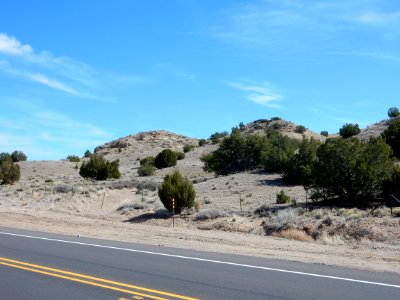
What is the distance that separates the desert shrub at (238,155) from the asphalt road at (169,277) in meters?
40.4

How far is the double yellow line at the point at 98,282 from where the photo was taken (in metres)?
8.94

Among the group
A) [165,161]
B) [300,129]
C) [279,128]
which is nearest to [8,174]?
[165,161]

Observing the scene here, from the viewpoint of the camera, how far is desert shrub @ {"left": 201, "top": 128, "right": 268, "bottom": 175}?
55562 millimetres

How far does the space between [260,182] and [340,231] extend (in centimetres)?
2258

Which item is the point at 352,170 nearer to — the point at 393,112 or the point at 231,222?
the point at 231,222

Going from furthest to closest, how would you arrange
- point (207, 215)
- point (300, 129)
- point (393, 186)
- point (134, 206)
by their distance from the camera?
point (300, 129) → point (134, 206) → point (207, 215) → point (393, 186)

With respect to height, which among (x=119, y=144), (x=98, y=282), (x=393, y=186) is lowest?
(x=98, y=282)

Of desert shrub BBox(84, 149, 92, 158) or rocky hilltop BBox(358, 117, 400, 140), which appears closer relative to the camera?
rocky hilltop BBox(358, 117, 400, 140)

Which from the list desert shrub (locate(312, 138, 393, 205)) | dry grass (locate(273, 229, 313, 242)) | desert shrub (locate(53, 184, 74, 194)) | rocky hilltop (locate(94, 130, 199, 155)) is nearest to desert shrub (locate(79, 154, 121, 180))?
desert shrub (locate(53, 184, 74, 194))

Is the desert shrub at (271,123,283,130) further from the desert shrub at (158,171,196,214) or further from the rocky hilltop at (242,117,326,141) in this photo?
the desert shrub at (158,171,196,214)

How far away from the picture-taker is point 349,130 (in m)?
68.8

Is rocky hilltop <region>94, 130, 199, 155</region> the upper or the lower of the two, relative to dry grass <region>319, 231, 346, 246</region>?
upper

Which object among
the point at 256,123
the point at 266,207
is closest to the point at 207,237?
the point at 266,207

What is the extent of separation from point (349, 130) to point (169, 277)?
6168cm
